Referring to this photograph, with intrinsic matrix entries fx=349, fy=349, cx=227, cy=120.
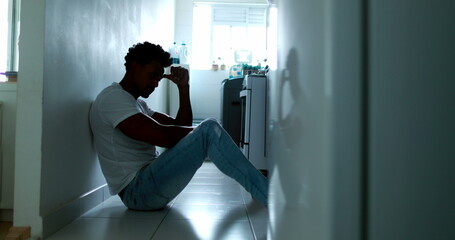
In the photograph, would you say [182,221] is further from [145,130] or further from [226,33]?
[226,33]

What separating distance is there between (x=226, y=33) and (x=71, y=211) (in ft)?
12.6

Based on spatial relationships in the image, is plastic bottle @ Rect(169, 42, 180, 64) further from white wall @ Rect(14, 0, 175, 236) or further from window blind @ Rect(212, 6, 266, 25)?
white wall @ Rect(14, 0, 175, 236)

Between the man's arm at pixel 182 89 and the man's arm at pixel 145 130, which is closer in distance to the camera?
the man's arm at pixel 145 130

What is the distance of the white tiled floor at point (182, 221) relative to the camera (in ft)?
4.47

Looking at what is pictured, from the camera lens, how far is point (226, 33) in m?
4.95

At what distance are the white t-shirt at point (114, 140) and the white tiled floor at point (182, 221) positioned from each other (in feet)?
0.56

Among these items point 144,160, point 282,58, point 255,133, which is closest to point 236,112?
point 255,133

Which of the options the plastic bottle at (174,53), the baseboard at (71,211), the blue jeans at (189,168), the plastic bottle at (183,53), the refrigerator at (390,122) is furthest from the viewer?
the plastic bottle at (183,53)

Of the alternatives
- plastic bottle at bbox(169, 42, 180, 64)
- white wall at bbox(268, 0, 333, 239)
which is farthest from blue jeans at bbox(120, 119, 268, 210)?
plastic bottle at bbox(169, 42, 180, 64)

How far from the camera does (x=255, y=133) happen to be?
2.57 meters

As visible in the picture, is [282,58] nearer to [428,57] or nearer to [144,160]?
[428,57]

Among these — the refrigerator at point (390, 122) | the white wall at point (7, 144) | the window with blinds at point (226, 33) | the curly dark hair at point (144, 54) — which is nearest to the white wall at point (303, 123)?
the refrigerator at point (390, 122)

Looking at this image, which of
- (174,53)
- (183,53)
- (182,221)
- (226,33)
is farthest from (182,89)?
(226,33)

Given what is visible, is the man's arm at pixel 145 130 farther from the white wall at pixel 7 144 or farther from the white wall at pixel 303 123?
the white wall at pixel 303 123
